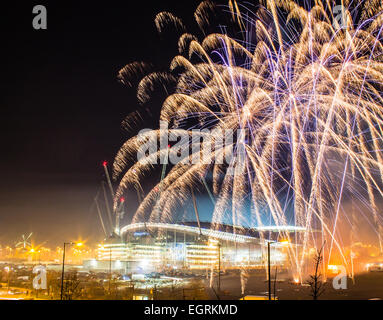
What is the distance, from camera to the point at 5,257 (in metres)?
161

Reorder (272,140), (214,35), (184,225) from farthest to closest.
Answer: (184,225)
(272,140)
(214,35)

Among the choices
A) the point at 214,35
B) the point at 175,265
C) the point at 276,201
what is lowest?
the point at 175,265

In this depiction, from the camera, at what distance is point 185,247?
94312mm

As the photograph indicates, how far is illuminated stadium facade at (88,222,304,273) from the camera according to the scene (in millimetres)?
88625

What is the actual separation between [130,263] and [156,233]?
13535 millimetres

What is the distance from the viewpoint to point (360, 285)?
42531 mm

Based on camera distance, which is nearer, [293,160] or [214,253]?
[293,160]

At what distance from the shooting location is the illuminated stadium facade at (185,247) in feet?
291

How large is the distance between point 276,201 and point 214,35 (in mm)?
9900
